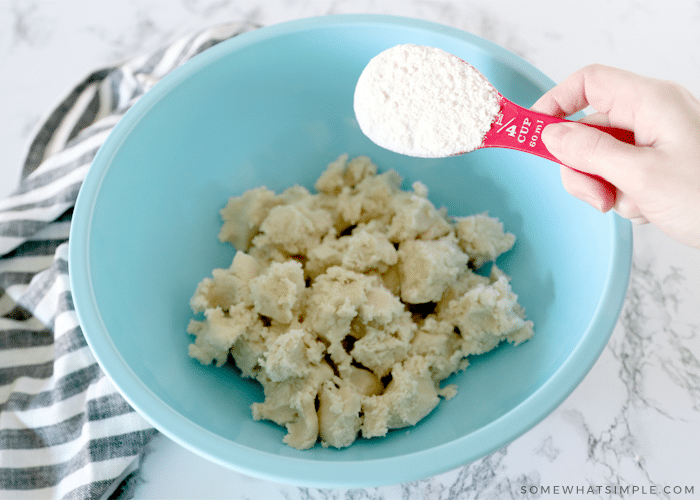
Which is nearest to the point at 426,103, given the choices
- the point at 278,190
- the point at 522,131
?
the point at 522,131

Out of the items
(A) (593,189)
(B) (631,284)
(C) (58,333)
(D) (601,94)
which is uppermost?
(D) (601,94)

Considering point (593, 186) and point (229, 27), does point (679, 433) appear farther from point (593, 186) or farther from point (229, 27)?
point (229, 27)

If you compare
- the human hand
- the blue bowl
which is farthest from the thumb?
the blue bowl

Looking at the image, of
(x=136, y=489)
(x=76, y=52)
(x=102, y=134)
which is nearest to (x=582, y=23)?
(x=102, y=134)

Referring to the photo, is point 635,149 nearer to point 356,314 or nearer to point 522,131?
point 522,131

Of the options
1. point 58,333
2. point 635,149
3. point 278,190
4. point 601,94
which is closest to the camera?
point 635,149

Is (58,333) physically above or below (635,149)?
below

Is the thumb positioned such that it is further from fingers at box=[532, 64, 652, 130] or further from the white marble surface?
the white marble surface
